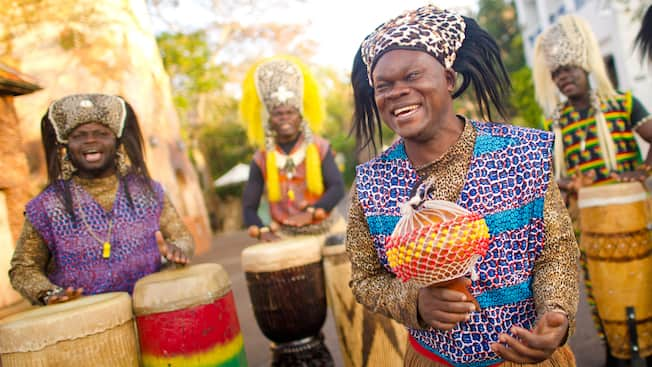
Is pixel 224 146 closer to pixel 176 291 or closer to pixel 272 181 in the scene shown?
pixel 272 181

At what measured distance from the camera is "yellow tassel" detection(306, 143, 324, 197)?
4137 millimetres

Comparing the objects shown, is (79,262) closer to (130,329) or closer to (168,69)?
(130,329)

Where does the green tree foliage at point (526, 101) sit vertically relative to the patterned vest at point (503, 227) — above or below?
below

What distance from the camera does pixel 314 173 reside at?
4.14 metres

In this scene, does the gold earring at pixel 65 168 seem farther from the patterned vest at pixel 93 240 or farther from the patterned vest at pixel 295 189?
the patterned vest at pixel 295 189

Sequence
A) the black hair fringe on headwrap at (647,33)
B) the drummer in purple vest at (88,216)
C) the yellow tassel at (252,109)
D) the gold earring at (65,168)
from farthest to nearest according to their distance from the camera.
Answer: the yellow tassel at (252,109) < the black hair fringe on headwrap at (647,33) < the gold earring at (65,168) < the drummer in purple vest at (88,216)

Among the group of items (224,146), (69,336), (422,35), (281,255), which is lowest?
(224,146)

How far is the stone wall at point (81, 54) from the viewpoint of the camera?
400 inches

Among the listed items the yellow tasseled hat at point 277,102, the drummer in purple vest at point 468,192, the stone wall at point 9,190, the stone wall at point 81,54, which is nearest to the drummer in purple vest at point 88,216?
the yellow tasseled hat at point 277,102

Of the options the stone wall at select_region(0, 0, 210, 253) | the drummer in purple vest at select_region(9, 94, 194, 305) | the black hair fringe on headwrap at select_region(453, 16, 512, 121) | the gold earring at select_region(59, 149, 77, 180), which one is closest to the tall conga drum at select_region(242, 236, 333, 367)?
the drummer in purple vest at select_region(9, 94, 194, 305)

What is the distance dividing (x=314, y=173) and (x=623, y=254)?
2.02 metres

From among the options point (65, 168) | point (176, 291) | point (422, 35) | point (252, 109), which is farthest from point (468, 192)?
point (252, 109)

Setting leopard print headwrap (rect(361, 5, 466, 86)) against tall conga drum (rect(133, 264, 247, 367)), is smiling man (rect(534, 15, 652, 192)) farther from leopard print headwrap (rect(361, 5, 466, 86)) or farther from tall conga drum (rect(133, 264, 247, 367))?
tall conga drum (rect(133, 264, 247, 367))

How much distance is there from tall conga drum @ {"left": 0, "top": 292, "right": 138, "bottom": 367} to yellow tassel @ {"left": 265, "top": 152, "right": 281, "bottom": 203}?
1.91 metres
